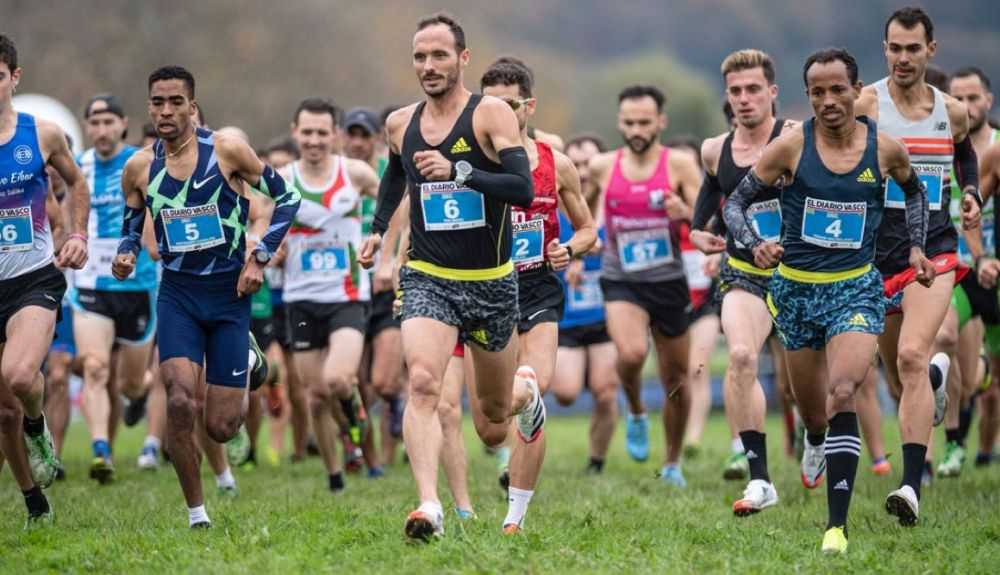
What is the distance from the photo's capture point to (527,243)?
30.6 ft

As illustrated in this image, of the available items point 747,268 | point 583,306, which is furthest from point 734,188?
point 583,306

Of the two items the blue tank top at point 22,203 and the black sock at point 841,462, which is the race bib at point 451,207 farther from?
the blue tank top at point 22,203

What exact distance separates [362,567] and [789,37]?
92.5 m

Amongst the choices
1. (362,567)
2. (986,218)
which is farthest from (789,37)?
(362,567)

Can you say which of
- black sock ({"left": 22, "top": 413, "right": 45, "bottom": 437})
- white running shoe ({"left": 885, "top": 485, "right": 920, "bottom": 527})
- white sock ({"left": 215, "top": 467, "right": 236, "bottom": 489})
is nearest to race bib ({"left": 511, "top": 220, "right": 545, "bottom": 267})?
white running shoe ({"left": 885, "top": 485, "right": 920, "bottom": 527})

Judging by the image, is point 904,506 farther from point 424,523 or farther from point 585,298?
point 585,298

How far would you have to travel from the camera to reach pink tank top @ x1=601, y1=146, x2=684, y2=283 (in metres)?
11.8

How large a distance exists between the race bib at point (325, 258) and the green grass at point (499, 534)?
179 centimetres

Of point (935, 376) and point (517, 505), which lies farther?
point (935, 376)

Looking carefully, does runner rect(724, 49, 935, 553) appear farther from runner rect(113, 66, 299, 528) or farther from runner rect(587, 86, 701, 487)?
runner rect(587, 86, 701, 487)

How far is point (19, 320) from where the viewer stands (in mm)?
8438

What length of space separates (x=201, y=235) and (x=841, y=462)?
13.6 ft

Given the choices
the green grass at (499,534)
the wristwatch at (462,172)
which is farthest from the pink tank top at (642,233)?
the wristwatch at (462,172)

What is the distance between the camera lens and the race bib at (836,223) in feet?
25.6
